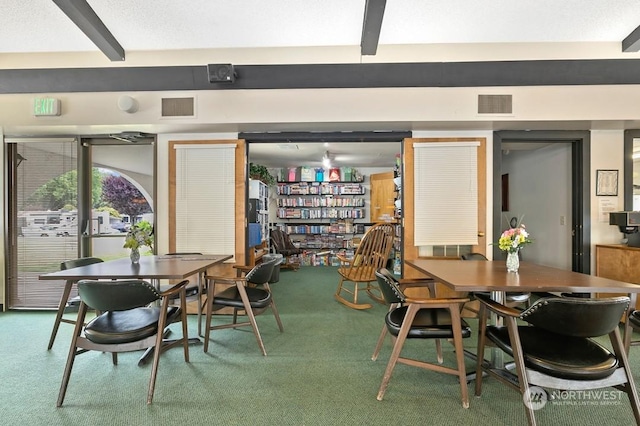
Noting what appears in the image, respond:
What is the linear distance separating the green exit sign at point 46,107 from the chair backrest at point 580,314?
457cm

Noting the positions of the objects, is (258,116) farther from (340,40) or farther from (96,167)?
(96,167)

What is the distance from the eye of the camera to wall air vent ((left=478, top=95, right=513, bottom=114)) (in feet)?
10.4

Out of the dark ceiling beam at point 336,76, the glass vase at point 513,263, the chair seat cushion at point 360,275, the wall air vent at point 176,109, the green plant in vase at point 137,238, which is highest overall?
the dark ceiling beam at point 336,76

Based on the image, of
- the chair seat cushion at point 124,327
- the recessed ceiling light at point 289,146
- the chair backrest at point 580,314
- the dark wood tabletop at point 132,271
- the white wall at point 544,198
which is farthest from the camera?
the recessed ceiling light at point 289,146

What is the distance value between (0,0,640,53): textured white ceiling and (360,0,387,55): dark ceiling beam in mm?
137

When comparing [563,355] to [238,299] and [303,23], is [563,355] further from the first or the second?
[303,23]

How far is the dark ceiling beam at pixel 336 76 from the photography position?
10.3ft

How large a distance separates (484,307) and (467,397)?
0.55m

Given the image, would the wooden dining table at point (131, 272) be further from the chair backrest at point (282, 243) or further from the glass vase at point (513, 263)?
the chair backrest at point (282, 243)

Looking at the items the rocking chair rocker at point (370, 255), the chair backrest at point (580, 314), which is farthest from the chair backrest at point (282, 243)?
the chair backrest at point (580, 314)

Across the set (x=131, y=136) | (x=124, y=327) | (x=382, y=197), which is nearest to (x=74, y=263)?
(x=124, y=327)

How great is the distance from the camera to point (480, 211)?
3.52 meters

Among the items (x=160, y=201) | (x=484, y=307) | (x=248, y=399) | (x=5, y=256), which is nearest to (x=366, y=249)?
Result: (x=484, y=307)

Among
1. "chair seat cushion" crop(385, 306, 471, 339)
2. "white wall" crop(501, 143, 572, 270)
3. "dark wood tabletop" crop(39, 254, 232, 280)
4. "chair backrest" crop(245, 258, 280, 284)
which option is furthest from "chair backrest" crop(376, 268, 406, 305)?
"white wall" crop(501, 143, 572, 270)
